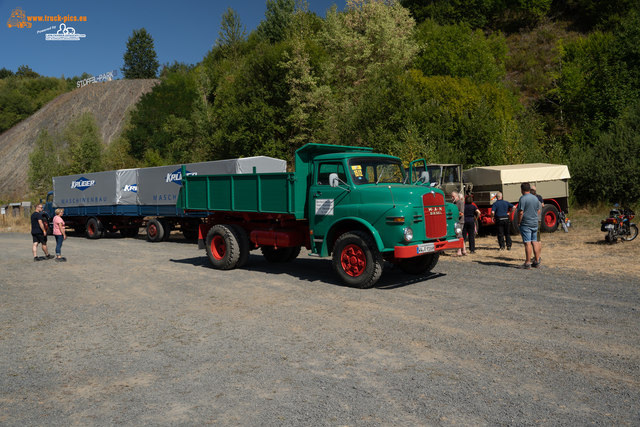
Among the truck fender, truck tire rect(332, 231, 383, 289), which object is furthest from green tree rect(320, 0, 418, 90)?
truck tire rect(332, 231, 383, 289)

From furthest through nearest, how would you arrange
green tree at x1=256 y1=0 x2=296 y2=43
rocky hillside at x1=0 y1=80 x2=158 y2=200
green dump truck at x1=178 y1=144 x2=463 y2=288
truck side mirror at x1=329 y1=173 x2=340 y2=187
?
rocky hillside at x1=0 y1=80 x2=158 y2=200
green tree at x1=256 y1=0 x2=296 y2=43
truck side mirror at x1=329 y1=173 x2=340 y2=187
green dump truck at x1=178 y1=144 x2=463 y2=288

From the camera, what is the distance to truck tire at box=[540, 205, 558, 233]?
1809cm

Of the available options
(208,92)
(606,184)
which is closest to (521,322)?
(606,184)

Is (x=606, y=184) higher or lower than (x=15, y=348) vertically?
higher

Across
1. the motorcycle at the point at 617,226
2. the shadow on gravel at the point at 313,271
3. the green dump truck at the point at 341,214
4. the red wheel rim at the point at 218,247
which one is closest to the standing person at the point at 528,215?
the green dump truck at the point at 341,214

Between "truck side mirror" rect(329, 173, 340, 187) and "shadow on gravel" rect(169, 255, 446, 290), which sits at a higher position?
"truck side mirror" rect(329, 173, 340, 187)

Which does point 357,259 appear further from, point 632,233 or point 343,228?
point 632,233

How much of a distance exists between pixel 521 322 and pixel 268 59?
3440 cm

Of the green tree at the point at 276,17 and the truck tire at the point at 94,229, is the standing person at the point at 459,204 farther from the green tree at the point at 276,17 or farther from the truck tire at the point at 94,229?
the green tree at the point at 276,17

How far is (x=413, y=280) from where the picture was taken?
32.3 feet

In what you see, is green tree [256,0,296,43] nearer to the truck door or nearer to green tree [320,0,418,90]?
green tree [320,0,418,90]

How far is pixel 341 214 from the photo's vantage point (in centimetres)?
950

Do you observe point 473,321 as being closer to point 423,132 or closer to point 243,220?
point 243,220

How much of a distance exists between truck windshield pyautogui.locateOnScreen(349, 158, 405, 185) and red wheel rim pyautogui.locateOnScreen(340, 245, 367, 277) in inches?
55.8
